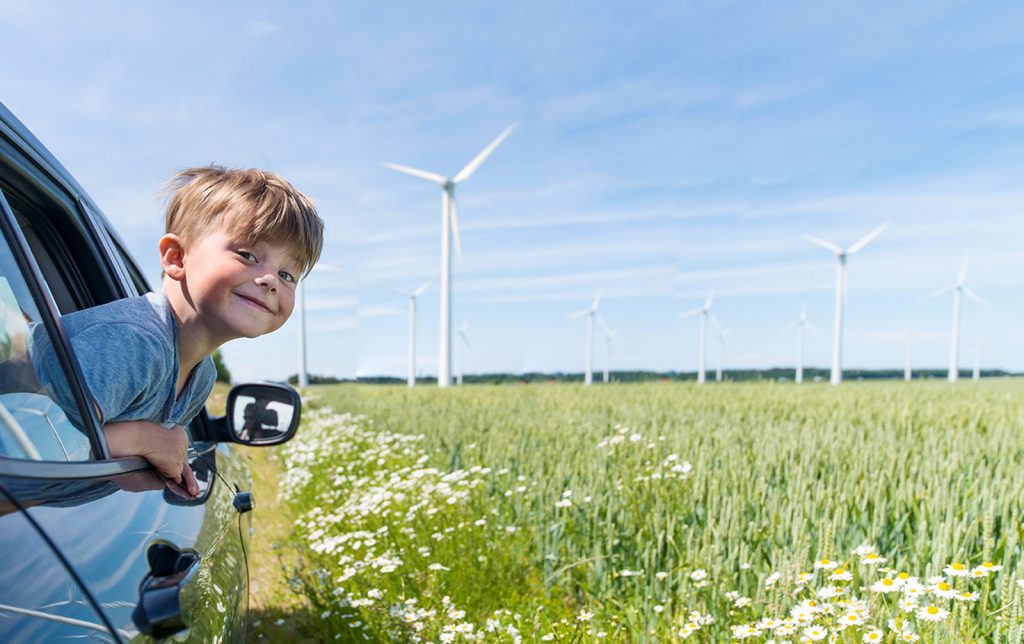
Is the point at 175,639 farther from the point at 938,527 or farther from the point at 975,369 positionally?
the point at 975,369

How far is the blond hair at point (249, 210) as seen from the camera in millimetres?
1720

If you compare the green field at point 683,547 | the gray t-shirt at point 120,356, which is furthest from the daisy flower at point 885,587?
the gray t-shirt at point 120,356

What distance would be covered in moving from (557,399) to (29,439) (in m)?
12.8

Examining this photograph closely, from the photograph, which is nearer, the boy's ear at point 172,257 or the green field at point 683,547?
the boy's ear at point 172,257

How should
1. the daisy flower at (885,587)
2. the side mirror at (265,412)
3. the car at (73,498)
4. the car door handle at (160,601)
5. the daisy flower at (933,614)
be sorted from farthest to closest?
the side mirror at (265,412) → the daisy flower at (885,587) → the daisy flower at (933,614) → the car door handle at (160,601) → the car at (73,498)

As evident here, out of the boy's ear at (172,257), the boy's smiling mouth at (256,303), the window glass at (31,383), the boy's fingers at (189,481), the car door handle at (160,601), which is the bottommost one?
the car door handle at (160,601)

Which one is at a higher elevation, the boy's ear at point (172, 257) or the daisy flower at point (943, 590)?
the boy's ear at point (172, 257)

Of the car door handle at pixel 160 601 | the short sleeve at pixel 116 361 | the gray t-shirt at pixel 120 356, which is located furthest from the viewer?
the short sleeve at pixel 116 361

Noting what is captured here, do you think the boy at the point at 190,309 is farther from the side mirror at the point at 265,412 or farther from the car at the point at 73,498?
the side mirror at the point at 265,412

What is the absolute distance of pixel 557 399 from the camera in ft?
45.0

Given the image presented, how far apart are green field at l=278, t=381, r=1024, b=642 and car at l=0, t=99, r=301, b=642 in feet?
5.59

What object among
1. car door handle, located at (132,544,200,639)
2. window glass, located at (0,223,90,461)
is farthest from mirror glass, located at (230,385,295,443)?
car door handle, located at (132,544,200,639)

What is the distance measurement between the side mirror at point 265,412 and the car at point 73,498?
Result: 2.03 feet

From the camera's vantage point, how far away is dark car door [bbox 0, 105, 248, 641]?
921 mm
